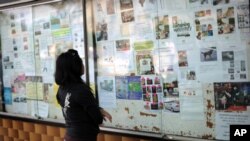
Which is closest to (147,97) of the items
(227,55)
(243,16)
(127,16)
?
(127,16)

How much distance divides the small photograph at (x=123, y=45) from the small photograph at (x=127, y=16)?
0.66ft

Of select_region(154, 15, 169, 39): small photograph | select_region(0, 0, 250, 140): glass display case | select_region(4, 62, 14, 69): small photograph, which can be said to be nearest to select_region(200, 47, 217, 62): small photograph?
select_region(0, 0, 250, 140): glass display case

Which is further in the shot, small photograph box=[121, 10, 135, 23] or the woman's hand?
small photograph box=[121, 10, 135, 23]

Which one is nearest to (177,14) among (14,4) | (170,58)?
(170,58)

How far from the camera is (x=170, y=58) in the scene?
355 centimetres

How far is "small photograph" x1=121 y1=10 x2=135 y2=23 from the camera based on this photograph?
383 centimetres

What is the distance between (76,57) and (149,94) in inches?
35.3

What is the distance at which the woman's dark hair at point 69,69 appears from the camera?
3.18m

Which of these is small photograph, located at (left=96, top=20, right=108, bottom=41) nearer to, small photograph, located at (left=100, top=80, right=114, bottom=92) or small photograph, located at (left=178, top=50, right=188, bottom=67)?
small photograph, located at (left=100, top=80, right=114, bottom=92)

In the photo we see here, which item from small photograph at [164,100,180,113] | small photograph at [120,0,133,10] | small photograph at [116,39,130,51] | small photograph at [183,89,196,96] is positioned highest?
small photograph at [120,0,133,10]

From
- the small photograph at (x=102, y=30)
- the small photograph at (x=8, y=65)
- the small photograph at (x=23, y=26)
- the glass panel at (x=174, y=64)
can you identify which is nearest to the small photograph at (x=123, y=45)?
the glass panel at (x=174, y=64)

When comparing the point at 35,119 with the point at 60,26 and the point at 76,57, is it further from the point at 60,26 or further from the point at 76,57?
the point at 76,57

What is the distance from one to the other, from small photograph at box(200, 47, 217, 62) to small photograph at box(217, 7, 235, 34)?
16cm

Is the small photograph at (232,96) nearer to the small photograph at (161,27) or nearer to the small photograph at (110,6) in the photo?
the small photograph at (161,27)
